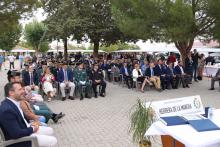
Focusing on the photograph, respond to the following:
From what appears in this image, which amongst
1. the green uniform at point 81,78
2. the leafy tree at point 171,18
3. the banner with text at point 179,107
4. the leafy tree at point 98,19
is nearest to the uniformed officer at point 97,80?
the green uniform at point 81,78

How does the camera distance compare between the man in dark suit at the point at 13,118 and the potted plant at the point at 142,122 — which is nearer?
the man in dark suit at the point at 13,118

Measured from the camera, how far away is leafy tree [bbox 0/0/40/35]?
59.1 feet

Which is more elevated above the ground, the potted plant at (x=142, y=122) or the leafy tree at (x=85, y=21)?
the leafy tree at (x=85, y=21)

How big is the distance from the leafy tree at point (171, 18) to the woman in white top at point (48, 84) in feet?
24.0

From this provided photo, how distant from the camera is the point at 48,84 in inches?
577

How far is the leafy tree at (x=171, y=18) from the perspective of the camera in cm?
1947

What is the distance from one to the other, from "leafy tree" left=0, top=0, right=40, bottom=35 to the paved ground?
5394mm

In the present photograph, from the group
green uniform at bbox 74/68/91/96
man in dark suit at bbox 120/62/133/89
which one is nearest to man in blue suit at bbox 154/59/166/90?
man in dark suit at bbox 120/62/133/89

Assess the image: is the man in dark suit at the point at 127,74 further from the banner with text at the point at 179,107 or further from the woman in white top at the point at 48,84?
the banner with text at the point at 179,107

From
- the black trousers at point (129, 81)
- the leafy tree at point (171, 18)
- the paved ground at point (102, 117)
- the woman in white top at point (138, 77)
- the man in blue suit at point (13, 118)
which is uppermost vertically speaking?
the leafy tree at point (171, 18)

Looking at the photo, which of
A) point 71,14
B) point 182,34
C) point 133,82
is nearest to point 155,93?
point 133,82

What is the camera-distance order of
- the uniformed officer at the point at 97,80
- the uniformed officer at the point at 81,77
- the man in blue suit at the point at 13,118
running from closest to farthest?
the man in blue suit at the point at 13,118, the uniformed officer at the point at 81,77, the uniformed officer at the point at 97,80

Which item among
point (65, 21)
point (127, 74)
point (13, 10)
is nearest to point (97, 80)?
point (127, 74)

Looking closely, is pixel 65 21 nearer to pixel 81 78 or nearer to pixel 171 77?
pixel 171 77
